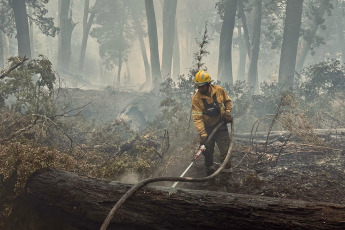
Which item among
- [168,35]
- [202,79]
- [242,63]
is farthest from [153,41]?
[202,79]

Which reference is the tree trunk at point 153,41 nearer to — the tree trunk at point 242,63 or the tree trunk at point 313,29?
the tree trunk at point 313,29

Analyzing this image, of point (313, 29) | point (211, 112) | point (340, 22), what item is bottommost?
point (211, 112)

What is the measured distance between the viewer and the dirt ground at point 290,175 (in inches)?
179

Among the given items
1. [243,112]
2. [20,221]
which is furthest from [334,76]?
[20,221]

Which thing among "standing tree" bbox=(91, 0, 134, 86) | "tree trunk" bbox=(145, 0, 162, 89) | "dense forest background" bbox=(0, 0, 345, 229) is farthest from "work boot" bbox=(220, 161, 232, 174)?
"standing tree" bbox=(91, 0, 134, 86)

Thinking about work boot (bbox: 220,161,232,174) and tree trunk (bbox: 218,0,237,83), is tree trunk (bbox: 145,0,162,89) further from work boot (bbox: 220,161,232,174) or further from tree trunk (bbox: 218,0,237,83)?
work boot (bbox: 220,161,232,174)

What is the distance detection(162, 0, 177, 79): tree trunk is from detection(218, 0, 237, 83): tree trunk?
6.00 metres

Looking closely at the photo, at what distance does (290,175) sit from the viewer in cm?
562

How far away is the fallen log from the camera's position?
2.85 meters

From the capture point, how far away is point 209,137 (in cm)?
552

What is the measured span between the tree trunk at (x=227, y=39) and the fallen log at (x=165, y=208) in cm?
1621

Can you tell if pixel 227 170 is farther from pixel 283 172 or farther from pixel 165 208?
pixel 165 208

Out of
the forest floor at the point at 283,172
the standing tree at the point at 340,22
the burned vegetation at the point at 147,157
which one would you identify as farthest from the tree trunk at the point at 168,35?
the standing tree at the point at 340,22

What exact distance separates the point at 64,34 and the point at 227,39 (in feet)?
50.1
